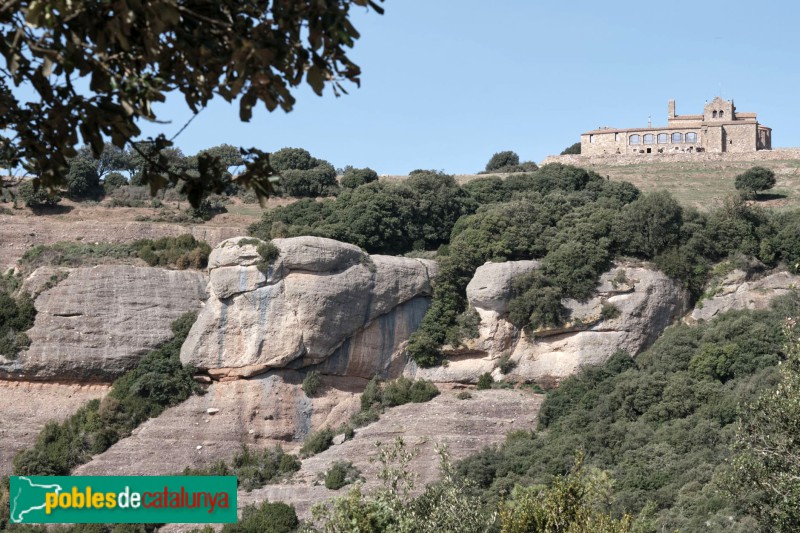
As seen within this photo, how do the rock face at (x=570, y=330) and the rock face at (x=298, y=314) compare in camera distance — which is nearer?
the rock face at (x=298, y=314)

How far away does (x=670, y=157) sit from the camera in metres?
62.0

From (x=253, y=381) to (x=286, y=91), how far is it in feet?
102

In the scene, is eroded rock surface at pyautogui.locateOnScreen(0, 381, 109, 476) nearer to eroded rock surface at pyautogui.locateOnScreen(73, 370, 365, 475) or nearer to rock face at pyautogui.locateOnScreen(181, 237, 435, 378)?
eroded rock surface at pyautogui.locateOnScreen(73, 370, 365, 475)

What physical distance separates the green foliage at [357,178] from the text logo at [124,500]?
959 inches

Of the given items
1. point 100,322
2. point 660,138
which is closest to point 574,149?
point 660,138

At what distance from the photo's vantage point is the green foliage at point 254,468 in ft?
109

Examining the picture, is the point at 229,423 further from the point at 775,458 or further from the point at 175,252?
the point at 775,458

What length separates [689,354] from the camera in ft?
117

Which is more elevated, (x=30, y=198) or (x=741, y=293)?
(x=30, y=198)

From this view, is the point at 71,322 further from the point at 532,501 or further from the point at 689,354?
the point at 532,501

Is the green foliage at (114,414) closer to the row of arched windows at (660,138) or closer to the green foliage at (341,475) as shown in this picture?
the green foliage at (341,475)

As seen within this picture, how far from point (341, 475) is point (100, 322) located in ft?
32.4

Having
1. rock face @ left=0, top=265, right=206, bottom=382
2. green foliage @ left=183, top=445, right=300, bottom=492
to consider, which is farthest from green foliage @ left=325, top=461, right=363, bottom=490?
rock face @ left=0, top=265, right=206, bottom=382

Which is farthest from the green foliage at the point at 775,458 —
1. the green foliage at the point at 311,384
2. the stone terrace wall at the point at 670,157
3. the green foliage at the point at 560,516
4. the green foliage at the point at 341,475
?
the stone terrace wall at the point at 670,157
